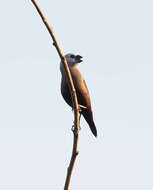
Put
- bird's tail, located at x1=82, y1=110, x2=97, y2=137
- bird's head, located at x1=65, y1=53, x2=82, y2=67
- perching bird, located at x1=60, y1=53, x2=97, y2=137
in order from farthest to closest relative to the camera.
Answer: bird's head, located at x1=65, y1=53, x2=82, y2=67 < bird's tail, located at x1=82, y1=110, x2=97, y2=137 < perching bird, located at x1=60, y1=53, x2=97, y2=137

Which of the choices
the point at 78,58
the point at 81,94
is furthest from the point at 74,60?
the point at 81,94

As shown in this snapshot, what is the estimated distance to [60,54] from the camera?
296 centimetres

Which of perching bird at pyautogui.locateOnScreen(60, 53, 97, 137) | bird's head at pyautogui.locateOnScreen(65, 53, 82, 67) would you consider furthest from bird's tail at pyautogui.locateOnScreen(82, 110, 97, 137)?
bird's head at pyautogui.locateOnScreen(65, 53, 82, 67)

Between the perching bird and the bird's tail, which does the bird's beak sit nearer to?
the perching bird

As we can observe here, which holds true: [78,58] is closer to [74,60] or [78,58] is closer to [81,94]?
[74,60]

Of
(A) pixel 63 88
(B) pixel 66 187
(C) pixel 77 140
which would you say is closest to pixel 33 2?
(C) pixel 77 140

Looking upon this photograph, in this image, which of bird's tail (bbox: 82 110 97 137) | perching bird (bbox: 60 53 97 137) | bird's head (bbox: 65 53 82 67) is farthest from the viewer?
bird's head (bbox: 65 53 82 67)

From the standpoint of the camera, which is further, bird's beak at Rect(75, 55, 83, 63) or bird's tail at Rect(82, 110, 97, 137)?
bird's beak at Rect(75, 55, 83, 63)

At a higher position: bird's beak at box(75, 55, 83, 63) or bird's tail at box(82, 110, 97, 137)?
bird's beak at box(75, 55, 83, 63)

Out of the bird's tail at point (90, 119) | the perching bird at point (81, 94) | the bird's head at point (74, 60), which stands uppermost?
the bird's head at point (74, 60)

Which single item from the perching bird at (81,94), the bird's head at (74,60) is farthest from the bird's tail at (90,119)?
the bird's head at (74,60)

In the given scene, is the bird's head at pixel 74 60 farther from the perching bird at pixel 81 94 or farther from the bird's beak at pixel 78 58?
the perching bird at pixel 81 94

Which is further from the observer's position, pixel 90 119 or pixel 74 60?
pixel 74 60

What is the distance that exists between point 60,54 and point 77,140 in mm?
541
